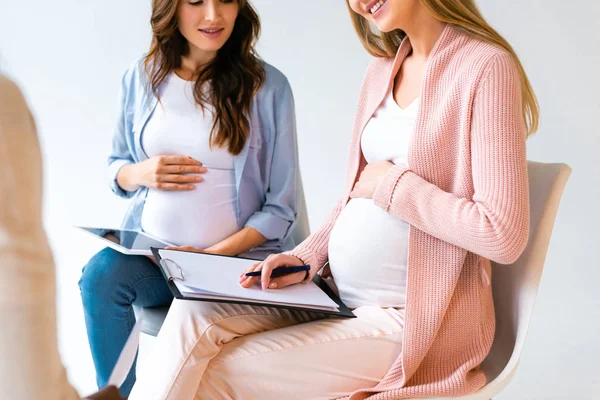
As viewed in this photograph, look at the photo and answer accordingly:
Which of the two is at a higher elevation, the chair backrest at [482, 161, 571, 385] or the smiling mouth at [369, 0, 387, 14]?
the smiling mouth at [369, 0, 387, 14]

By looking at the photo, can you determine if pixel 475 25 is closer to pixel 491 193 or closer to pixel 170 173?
pixel 491 193

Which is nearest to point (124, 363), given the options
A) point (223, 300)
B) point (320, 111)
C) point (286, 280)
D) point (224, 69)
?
point (223, 300)

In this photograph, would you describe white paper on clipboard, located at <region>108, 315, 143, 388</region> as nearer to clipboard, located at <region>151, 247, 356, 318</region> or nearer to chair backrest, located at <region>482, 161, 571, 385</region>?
clipboard, located at <region>151, 247, 356, 318</region>

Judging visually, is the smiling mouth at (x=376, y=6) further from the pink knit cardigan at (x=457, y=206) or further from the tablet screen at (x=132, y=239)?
the tablet screen at (x=132, y=239)

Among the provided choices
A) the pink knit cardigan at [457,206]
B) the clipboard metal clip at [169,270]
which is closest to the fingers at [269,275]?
the clipboard metal clip at [169,270]

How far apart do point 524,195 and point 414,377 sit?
39 centimetres

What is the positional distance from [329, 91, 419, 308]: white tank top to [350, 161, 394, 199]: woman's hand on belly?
19mm

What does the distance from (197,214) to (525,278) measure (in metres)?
0.85

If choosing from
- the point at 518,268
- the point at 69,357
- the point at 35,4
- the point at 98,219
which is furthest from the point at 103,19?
the point at 518,268

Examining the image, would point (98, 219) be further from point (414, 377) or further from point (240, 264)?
point (414, 377)

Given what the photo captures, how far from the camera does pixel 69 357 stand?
9.65 ft

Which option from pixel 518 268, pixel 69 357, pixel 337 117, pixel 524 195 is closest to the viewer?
pixel 524 195

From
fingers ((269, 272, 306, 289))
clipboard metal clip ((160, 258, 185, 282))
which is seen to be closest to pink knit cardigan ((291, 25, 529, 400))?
fingers ((269, 272, 306, 289))

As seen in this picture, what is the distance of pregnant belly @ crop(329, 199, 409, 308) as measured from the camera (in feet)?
4.79
